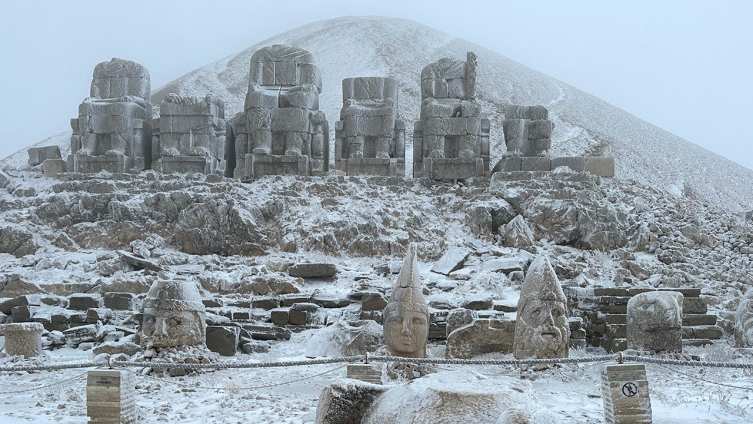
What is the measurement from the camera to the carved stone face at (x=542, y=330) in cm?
884

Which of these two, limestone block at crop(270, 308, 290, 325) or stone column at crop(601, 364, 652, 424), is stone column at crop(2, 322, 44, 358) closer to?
limestone block at crop(270, 308, 290, 325)

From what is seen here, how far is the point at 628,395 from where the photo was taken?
620 cm

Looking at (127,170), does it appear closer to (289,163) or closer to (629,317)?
(289,163)

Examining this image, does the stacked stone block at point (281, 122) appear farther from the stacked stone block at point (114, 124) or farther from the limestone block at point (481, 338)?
the limestone block at point (481, 338)

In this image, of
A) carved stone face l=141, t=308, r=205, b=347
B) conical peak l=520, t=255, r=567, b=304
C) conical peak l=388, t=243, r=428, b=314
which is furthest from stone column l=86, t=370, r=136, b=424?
conical peak l=520, t=255, r=567, b=304

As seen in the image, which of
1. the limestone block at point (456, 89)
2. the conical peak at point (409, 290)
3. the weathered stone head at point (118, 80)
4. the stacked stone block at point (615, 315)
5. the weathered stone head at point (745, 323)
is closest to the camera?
the conical peak at point (409, 290)

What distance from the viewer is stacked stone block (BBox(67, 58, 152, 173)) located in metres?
19.2

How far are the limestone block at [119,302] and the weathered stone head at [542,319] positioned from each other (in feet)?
21.9

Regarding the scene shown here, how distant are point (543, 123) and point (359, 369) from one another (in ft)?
45.1

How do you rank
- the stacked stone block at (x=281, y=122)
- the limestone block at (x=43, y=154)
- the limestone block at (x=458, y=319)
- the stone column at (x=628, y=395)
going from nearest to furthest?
the stone column at (x=628, y=395), the limestone block at (x=458, y=319), the stacked stone block at (x=281, y=122), the limestone block at (x=43, y=154)

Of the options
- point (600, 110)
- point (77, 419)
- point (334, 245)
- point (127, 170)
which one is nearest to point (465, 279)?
point (334, 245)

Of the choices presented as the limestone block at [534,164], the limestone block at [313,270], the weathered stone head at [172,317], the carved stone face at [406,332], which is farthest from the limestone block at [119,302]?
the limestone block at [534,164]

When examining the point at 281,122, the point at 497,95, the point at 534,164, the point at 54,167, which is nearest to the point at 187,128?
the point at 281,122

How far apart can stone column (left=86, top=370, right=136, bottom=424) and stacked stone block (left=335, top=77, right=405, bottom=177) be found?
42.7ft
